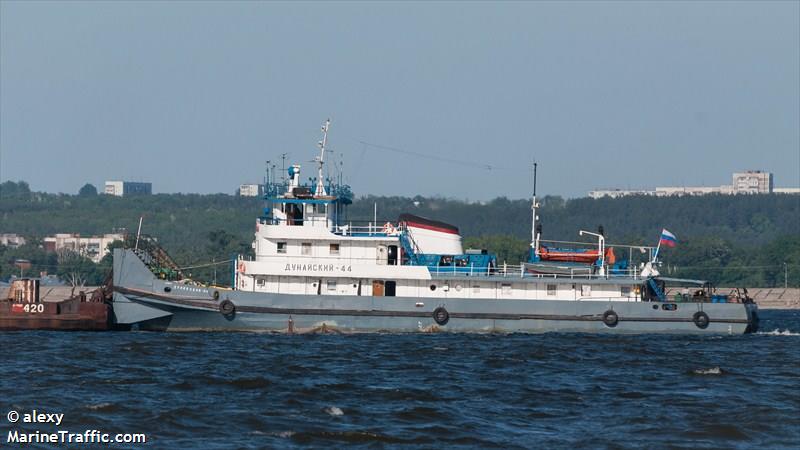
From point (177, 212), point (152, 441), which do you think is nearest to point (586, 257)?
point (152, 441)

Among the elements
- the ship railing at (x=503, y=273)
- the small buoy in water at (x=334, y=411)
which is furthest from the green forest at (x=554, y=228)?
the small buoy in water at (x=334, y=411)

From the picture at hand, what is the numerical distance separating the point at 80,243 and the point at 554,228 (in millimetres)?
59521

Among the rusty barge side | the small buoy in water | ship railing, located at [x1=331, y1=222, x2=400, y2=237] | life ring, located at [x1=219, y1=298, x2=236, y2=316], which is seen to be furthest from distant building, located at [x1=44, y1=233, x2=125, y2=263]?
the small buoy in water

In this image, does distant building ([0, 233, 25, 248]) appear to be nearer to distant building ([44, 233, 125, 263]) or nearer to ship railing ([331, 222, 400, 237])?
distant building ([44, 233, 125, 263])

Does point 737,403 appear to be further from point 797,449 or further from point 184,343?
point 184,343

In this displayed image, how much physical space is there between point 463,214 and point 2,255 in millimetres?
85577

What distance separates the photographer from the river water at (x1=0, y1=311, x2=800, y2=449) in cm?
2638

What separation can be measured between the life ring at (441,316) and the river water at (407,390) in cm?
169

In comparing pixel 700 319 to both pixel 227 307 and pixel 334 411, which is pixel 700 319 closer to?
pixel 227 307

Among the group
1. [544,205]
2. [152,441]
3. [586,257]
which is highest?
[544,205]

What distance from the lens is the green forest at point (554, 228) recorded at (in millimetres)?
115000

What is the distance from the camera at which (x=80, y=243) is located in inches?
6388

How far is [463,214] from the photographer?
7369cm

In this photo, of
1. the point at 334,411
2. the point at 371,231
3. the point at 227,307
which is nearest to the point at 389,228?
the point at 371,231
